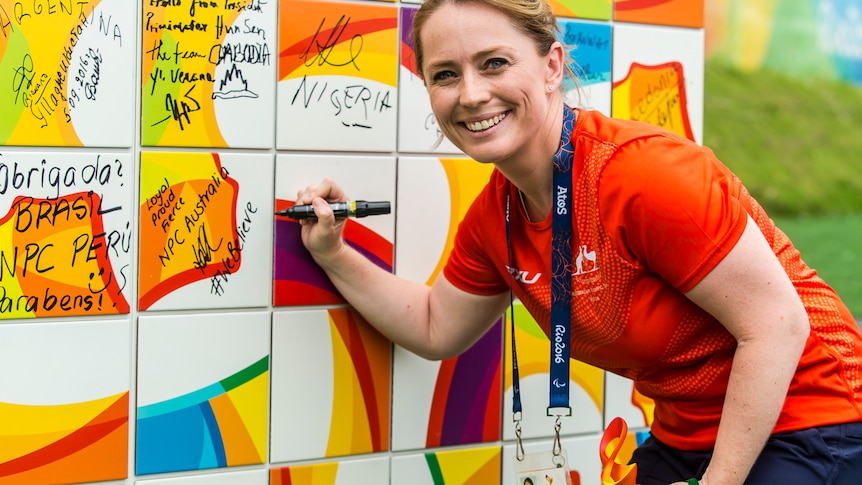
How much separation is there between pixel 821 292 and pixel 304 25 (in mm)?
1211

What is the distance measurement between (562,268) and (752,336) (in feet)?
1.19

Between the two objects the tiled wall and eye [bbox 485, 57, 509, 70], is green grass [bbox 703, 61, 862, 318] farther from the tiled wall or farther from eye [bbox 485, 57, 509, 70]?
eye [bbox 485, 57, 509, 70]

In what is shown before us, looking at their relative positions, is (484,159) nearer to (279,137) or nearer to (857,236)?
(279,137)

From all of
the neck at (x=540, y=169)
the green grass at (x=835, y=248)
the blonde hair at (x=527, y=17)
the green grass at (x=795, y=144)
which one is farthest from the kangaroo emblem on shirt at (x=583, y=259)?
the green grass at (x=795, y=144)

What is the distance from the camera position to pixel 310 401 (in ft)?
6.89

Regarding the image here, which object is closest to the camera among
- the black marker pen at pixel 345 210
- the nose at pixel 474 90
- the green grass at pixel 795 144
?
the nose at pixel 474 90

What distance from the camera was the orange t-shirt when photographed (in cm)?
153

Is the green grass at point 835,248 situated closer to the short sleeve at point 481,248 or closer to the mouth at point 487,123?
the short sleeve at point 481,248

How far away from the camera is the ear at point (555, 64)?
1767 millimetres

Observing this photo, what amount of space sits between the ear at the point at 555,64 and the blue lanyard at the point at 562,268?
62 millimetres

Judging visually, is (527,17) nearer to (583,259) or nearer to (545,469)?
(583,259)

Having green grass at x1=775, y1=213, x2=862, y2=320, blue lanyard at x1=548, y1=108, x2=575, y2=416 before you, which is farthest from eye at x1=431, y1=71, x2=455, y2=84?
green grass at x1=775, y1=213, x2=862, y2=320

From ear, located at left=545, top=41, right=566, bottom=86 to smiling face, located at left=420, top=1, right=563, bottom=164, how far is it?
0.02 m

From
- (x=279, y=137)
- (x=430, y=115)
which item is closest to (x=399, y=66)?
(x=430, y=115)
